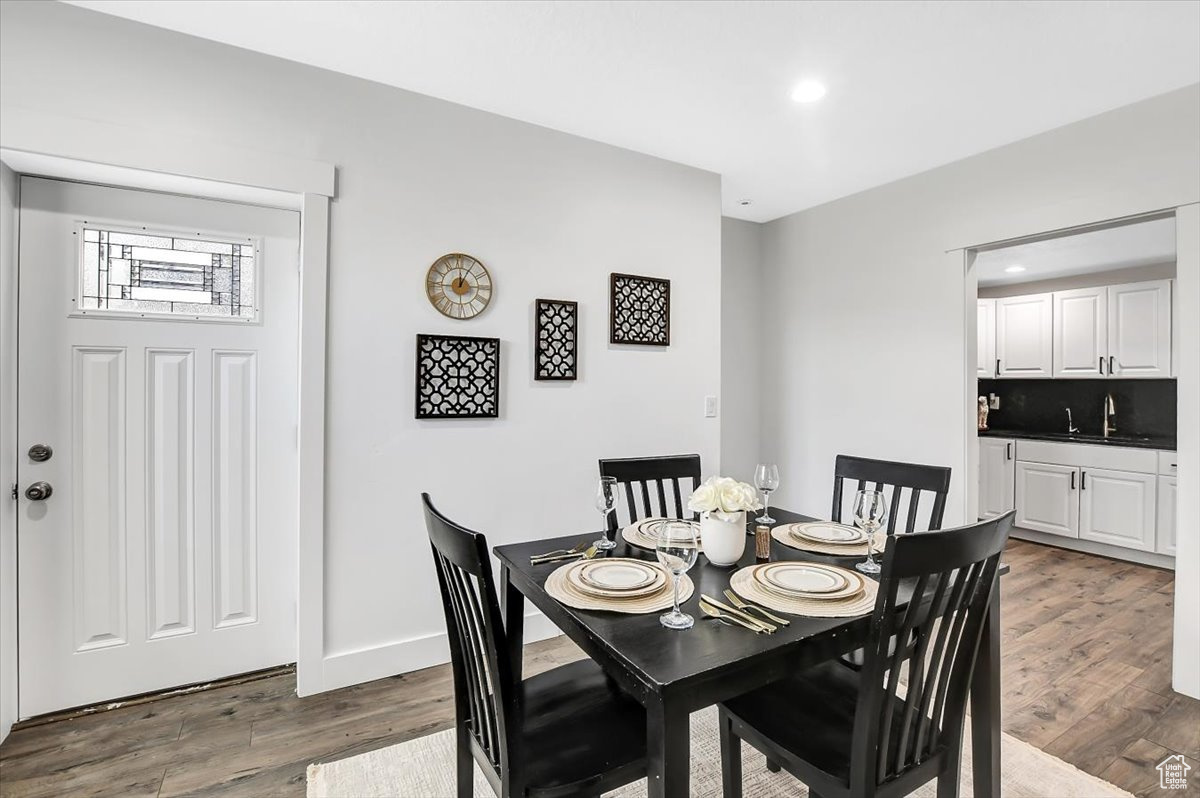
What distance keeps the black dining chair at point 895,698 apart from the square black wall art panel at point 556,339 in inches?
68.6

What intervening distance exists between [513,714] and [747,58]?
2.34 meters

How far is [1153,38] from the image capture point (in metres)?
2.00

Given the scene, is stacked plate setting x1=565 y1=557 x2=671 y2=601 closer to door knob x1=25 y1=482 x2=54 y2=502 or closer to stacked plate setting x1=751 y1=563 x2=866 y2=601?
stacked plate setting x1=751 y1=563 x2=866 y2=601

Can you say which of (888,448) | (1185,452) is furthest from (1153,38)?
(888,448)

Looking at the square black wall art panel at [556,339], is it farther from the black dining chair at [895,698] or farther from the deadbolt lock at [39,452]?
the deadbolt lock at [39,452]

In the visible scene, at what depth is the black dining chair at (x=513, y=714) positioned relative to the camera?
1.16m

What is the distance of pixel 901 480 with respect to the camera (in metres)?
2.11

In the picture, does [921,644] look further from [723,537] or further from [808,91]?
[808,91]

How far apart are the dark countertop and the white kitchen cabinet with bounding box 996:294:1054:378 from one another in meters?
0.53

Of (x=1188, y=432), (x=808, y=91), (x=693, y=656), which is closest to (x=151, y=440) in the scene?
(x=693, y=656)

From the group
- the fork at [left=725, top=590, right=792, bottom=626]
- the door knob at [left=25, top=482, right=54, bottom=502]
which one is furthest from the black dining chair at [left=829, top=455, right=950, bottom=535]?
Answer: the door knob at [left=25, top=482, right=54, bottom=502]

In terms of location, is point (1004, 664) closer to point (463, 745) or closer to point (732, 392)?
point (732, 392)

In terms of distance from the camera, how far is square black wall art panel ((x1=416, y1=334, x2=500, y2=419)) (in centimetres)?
250

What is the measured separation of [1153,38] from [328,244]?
10.4ft
